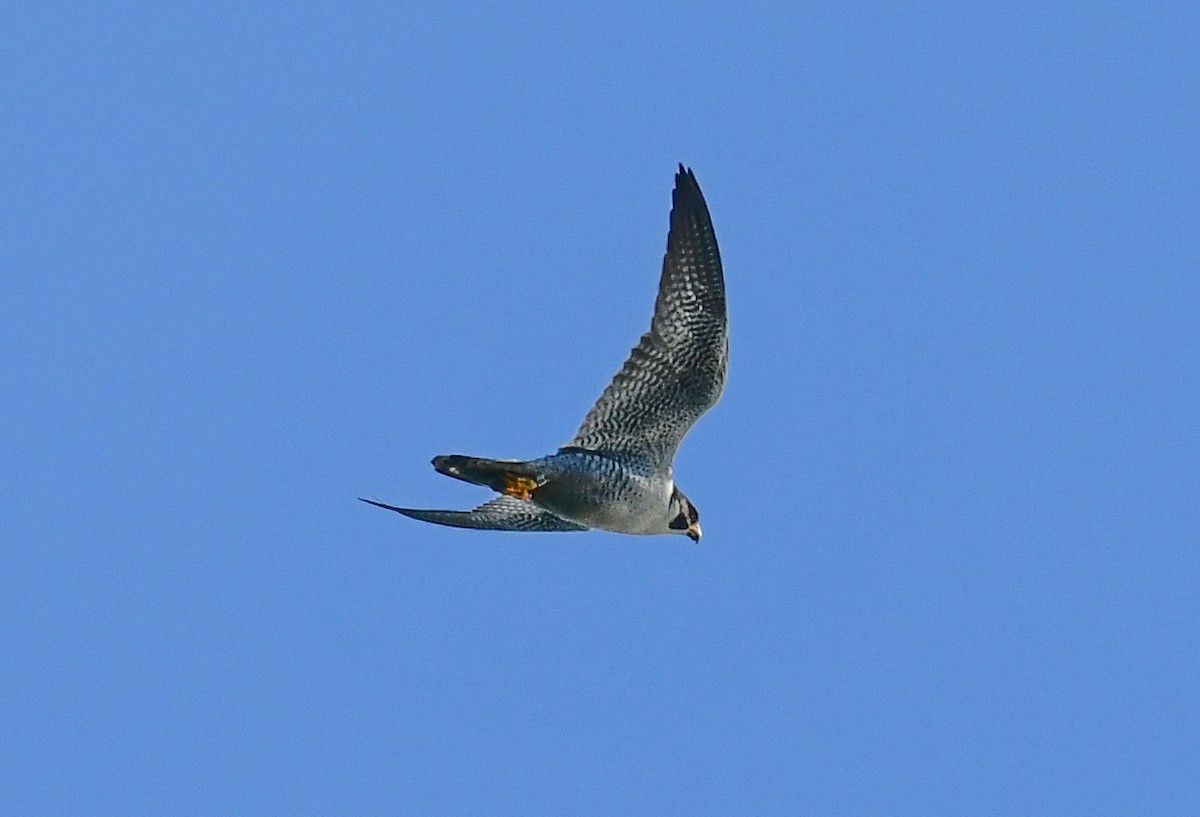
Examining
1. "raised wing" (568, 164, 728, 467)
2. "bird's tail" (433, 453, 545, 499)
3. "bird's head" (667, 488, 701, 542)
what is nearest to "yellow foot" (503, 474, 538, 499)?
"bird's tail" (433, 453, 545, 499)

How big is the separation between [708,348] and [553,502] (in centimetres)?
169

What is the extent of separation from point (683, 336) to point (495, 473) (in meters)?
1.73

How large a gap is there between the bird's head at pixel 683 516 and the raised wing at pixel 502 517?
0.83m

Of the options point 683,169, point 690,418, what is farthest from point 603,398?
point 683,169

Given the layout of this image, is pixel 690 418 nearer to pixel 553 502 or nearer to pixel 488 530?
pixel 553 502

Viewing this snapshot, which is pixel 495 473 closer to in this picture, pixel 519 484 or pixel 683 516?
pixel 519 484

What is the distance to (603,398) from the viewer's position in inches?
638

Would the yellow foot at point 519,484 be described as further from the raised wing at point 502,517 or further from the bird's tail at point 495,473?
the raised wing at point 502,517

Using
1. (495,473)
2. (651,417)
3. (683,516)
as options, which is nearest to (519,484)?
(495,473)

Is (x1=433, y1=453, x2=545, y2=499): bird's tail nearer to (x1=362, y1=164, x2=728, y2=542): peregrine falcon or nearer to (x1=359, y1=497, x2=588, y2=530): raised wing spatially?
(x1=362, y1=164, x2=728, y2=542): peregrine falcon

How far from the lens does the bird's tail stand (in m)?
15.8

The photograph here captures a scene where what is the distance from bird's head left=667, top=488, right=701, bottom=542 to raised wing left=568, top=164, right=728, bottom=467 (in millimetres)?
814

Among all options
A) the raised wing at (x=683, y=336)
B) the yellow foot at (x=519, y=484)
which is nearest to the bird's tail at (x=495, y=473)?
the yellow foot at (x=519, y=484)

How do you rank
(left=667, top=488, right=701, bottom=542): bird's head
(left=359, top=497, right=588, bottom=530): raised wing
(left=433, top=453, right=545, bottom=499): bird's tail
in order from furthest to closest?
1. (left=359, top=497, right=588, bottom=530): raised wing
2. (left=667, top=488, right=701, bottom=542): bird's head
3. (left=433, top=453, right=545, bottom=499): bird's tail
